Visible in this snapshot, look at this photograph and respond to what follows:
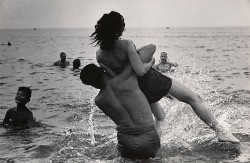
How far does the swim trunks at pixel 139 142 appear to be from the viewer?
472cm

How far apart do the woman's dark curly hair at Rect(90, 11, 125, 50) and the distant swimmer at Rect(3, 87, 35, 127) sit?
3.42 metres

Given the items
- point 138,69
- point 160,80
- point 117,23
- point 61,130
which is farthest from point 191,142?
point 61,130

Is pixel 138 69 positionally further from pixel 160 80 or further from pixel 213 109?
pixel 213 109

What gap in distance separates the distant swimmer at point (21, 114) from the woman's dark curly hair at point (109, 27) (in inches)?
135

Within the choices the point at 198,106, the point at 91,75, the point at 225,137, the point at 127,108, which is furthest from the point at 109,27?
the point at 225,137

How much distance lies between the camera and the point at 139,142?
4.73 meters

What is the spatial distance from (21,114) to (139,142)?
3676 mm

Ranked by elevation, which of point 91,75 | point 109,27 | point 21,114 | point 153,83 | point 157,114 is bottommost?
point 21,114

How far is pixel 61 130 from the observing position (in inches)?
299

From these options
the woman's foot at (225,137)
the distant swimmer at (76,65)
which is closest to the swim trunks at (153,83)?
the woman's foot at (225,137)

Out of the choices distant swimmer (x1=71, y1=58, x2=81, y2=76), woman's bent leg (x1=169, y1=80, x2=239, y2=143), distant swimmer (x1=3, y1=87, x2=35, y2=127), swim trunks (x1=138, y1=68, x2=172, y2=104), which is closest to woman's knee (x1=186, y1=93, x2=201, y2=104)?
woman's bent leg (x1=169, y1=80, x2=239, y2=143)

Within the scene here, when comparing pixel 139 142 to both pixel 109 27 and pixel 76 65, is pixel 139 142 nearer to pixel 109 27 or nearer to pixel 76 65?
pixel 109 27

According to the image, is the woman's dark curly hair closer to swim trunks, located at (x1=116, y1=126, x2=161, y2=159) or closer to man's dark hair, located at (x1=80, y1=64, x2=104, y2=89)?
man's dark hair, located at (x1=80, y1=64, x2=104, y2=89)

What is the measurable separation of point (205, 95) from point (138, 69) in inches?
278
